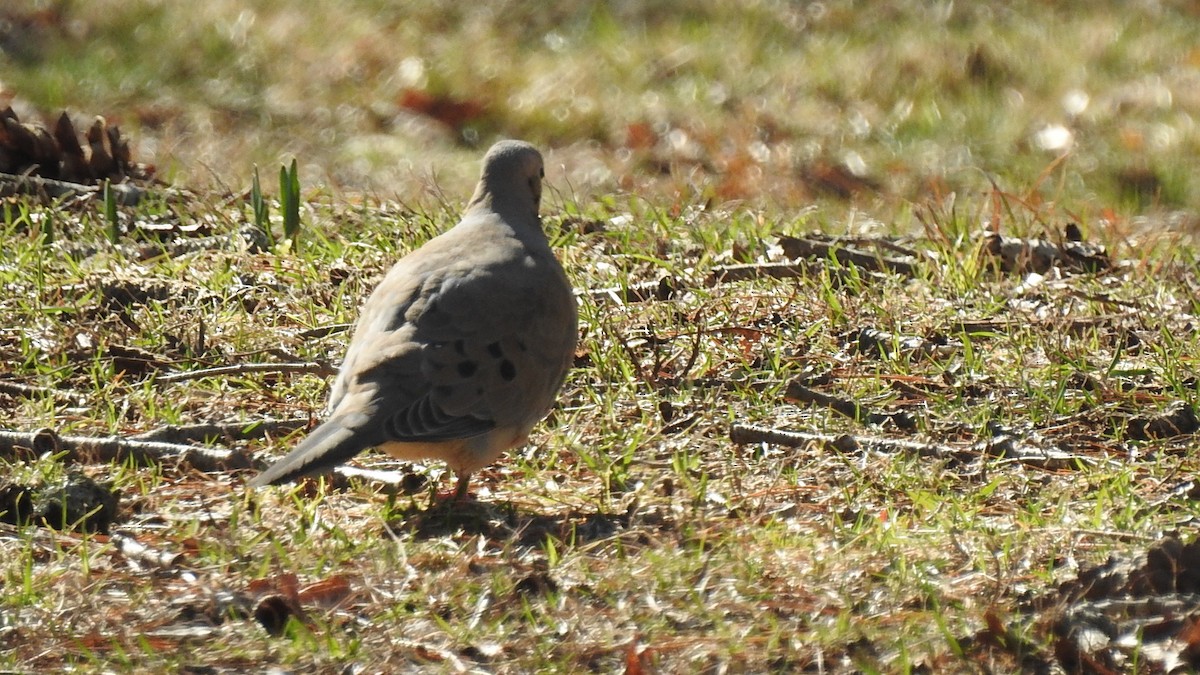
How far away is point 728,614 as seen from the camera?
3.13m

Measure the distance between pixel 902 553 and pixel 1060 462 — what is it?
2.61 feet

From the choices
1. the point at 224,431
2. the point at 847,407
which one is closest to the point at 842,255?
the point at 847,407

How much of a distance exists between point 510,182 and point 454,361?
2.68 feet

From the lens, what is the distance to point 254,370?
4.27 meters

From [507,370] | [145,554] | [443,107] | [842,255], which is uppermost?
[507,370]

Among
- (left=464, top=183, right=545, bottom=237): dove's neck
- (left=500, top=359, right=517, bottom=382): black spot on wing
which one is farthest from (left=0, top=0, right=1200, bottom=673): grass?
(left=464, top=183, right=545, bottom=237): dove's neck

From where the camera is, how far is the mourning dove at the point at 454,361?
11.4ft

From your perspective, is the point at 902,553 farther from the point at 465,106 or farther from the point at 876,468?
the point at 465,106

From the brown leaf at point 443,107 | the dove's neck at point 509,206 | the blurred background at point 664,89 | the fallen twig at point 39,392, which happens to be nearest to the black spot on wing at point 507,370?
the dove's neck at point 509,206

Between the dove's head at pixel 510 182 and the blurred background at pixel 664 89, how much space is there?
10.9 ft

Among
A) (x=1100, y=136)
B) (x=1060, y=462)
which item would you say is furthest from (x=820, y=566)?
(x=1100, y=136)

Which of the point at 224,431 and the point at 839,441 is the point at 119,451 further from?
the point at 839,441

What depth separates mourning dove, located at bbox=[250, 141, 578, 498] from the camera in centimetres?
348

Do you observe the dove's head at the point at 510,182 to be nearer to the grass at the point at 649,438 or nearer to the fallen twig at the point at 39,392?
the grass at the point at 649,438
